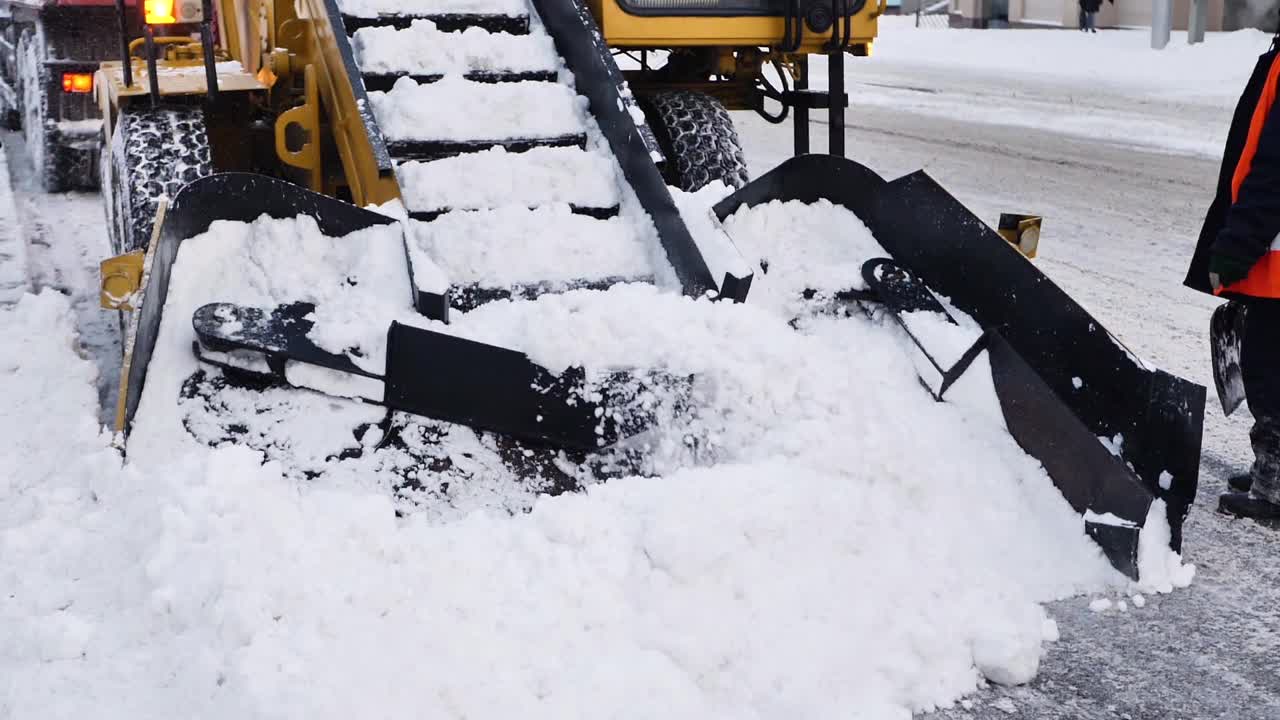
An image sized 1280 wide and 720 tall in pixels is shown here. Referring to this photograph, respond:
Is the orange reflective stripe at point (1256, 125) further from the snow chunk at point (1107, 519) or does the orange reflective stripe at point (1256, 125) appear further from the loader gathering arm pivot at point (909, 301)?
the snow chunk at point (1107, 519)

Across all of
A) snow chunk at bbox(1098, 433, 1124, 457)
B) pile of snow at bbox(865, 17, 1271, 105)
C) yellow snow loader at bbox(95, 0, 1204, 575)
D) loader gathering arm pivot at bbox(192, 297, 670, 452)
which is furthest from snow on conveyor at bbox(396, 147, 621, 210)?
pile of snow at bbox(865, 17, 1271, 105)

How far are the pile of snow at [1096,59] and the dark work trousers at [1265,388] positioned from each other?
496 inches

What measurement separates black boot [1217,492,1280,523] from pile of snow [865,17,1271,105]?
12.7m

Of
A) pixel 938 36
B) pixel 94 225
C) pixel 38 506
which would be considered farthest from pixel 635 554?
pixel 938 36

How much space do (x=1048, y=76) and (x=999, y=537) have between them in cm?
1788

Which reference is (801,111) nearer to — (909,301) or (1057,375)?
(909,301)

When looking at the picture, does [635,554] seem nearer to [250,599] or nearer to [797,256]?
[250,599]

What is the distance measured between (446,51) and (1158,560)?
267cm

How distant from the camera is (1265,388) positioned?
3674 millimetres

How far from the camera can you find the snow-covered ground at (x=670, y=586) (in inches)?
102

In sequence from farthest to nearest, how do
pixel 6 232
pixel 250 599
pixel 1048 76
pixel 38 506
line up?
pixel 1048 76
pixel 6 232
pixel 38 506
pixel 250 599

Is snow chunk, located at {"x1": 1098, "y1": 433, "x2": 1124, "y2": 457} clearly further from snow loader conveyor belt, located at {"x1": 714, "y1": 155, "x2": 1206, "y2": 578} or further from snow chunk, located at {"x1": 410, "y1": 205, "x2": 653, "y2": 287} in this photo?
snow chunk, located at {"x1": 410, "y1": 205, "x2": 653, "y2": 287}

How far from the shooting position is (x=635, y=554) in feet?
9.52

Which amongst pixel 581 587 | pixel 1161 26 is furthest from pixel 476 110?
pixel 1161 26
